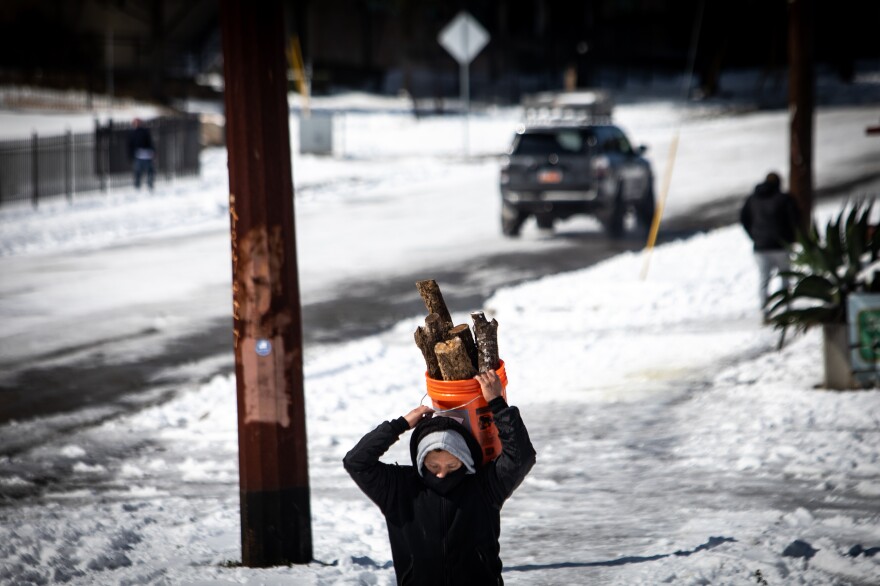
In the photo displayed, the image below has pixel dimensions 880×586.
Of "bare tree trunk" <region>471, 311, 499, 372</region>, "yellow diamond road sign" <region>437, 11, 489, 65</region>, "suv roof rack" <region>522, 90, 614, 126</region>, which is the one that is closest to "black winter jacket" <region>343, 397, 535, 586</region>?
"bare tree trunk" <region>471, 311, 499, 372</region>

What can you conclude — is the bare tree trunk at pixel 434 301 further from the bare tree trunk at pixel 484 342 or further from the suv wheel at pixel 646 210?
the suv wheel at pixel 646 210

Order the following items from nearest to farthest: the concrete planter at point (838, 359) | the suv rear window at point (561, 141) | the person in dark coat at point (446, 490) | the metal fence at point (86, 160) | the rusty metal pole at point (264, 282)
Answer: the person in dark coat at point (446, 490) → the rusty metal pole at point (264, 282) → the concrete planter at point (838, 359) → the suv rear window at point (561, 141) → the metal fence at point (86, 160)

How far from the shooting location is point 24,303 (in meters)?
16.7

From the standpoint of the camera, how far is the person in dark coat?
179 inches

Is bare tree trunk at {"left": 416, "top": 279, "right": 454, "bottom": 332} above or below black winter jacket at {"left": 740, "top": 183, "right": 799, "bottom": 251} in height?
above

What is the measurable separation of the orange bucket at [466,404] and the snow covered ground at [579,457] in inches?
70.4

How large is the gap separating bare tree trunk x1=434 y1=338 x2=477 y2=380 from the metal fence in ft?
80.9

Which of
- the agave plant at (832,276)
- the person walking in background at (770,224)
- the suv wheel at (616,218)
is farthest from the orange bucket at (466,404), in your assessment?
the suv wheel at (616,218)

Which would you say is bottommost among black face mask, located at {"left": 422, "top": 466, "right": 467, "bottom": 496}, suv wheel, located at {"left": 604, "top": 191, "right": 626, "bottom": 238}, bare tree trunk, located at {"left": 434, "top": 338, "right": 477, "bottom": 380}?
suv wheel, located at {"left": 604, "top": 191, "right": 626, "bottom": 238}

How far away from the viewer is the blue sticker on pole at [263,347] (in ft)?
20.4

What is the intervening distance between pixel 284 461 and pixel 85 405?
5634mm

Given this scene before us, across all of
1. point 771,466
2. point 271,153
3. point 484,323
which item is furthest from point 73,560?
point 771,466

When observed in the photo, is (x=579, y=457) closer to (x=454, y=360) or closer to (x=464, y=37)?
(x=454, y=360)

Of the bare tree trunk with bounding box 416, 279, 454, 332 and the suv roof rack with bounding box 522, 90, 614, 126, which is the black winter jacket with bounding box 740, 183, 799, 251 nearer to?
the bare tree trunk with bounding box 416, 279, 454, 332
